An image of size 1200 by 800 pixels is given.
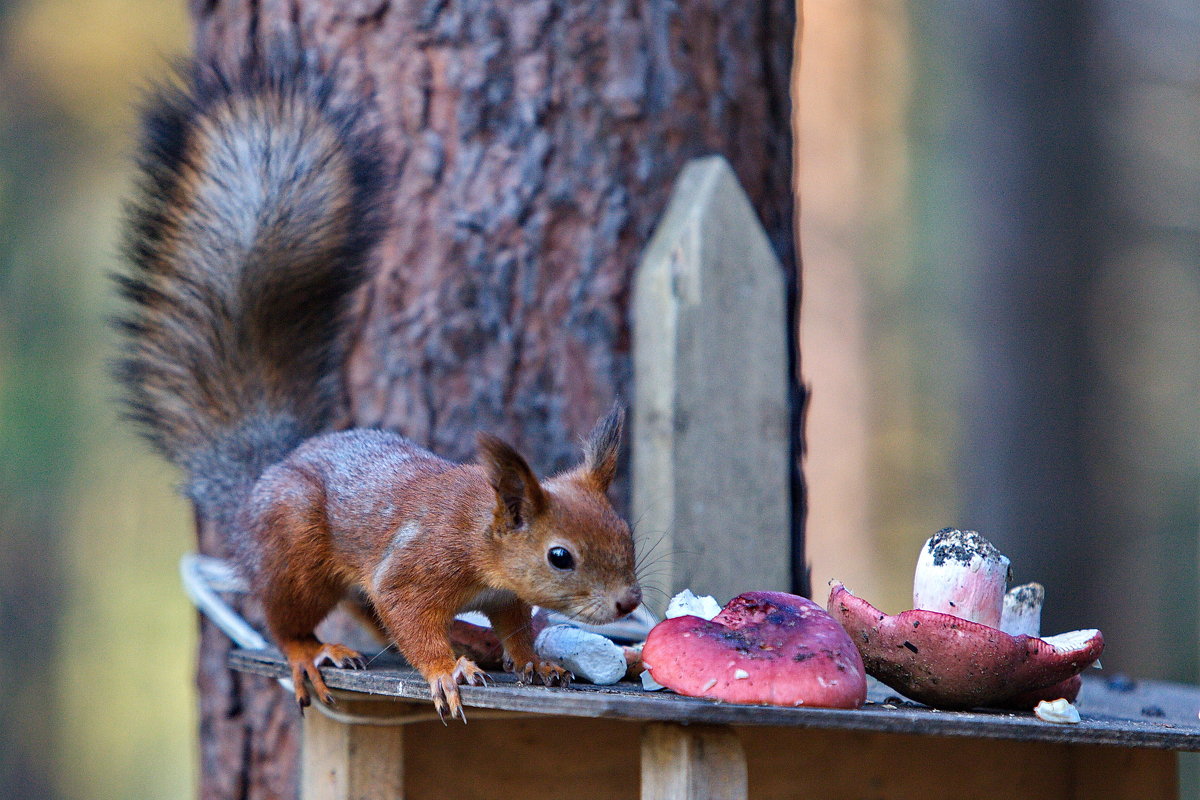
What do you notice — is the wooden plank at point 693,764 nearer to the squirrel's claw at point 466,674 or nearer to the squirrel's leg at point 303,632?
the squirrel's claw at point 466,674

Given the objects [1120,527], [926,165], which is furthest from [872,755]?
[926,165]

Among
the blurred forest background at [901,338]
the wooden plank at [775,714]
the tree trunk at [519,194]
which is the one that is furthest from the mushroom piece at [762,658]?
the blurred forest background at [901,338]

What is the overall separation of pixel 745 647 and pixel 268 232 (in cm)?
95

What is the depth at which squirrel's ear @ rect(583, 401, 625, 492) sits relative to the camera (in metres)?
1.31

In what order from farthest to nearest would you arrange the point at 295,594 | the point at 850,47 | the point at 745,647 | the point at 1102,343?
the point at 850,47 < the point at 1102,343 < the point at 295,594 < the point at 745,647

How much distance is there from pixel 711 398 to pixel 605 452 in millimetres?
374

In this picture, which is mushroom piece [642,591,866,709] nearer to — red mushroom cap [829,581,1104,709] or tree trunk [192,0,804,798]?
red mushroom cap [829,581,1104,709]

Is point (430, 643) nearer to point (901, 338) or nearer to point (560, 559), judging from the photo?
point (560, 559)

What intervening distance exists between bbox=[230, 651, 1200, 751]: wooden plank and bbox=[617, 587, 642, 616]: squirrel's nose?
76mm

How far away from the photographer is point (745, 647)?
1024 mm

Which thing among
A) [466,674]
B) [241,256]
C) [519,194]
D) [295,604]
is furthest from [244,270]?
[466,674]

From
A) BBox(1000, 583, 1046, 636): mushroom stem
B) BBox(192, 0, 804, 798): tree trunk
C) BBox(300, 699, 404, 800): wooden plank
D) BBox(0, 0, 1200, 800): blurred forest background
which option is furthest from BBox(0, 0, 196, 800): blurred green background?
BBox(1000, 583, 1046, 636): mushroom stem

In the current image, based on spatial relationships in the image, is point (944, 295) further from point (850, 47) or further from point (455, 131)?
point (455, 131)

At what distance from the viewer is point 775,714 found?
0.93 m
